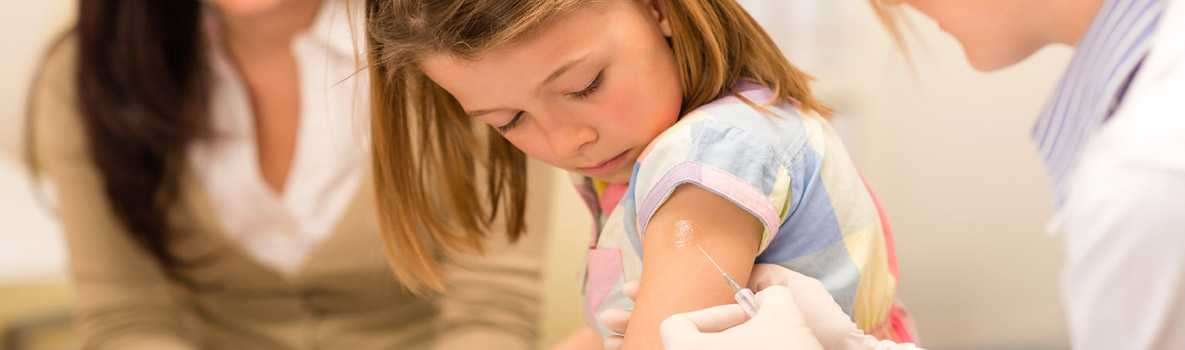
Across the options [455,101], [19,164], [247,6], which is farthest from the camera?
[19,164]

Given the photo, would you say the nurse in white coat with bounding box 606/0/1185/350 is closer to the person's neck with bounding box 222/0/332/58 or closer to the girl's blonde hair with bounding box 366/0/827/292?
the girl's blonde hair with bounding box 366/0/827/292

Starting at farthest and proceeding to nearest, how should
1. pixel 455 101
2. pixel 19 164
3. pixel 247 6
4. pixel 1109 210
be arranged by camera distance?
pixel 19 164 → pixel 247 6 → pixel 455 101 → pixel 1109 210

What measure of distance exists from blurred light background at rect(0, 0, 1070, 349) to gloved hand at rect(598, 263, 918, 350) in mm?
557

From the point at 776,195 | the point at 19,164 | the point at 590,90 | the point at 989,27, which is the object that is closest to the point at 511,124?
the point at 590,90

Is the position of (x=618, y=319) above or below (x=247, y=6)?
below

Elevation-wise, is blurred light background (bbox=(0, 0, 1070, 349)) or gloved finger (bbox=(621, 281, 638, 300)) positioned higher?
gloved finger (bbox=(621, 281, 638, 300))

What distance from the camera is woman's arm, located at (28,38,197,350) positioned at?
48.8 inches

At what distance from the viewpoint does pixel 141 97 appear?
4.00 ft

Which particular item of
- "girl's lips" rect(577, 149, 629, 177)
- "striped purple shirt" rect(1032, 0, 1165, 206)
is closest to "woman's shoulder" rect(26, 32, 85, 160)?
"girl's lips" rect(577, 149, 629, 177)

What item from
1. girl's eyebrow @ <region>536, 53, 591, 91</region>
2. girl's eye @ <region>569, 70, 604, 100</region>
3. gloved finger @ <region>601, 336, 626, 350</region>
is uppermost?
girl's eyebrow @ <region>536, 53, 591, 91</region>

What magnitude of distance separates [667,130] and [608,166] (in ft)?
0.20

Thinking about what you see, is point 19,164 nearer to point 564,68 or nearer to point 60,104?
point 60,104

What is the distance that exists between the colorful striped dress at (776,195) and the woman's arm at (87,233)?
27.3 inches

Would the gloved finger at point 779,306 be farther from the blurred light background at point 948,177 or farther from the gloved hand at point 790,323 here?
the blurred light background at point 948,177
